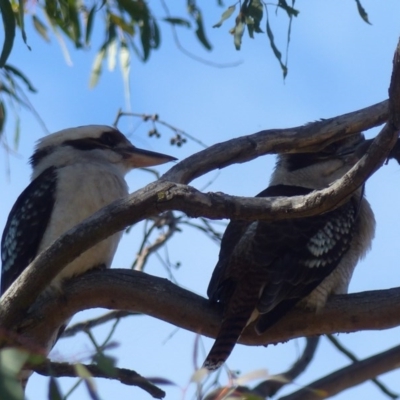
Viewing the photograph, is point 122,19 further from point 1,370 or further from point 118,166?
point 1,370

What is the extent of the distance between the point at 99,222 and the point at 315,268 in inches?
45.5

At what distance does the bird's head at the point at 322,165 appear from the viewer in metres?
4.19

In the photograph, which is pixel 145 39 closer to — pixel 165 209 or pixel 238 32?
pixel 238 32

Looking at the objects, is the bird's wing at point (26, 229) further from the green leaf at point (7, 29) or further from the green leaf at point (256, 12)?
the green leaf at point (256, 12)

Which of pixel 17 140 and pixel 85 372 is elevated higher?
pixel 17 140

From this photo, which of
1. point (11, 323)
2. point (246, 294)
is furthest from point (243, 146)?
point (11, 323)

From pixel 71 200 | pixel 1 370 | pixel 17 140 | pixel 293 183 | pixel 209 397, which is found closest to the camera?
pixel 1 370

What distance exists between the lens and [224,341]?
306 cm

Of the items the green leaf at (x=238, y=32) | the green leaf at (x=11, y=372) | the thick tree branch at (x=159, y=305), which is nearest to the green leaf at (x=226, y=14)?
the green leaf at (x=238, y=32)

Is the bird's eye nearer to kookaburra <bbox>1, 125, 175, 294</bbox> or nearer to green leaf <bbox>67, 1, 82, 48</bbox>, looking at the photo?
kookaburra <bbox>1, 125, 175, 294</bbox>

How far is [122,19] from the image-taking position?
13.2 ft

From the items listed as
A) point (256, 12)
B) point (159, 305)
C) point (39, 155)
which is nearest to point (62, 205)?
point (39, 155)

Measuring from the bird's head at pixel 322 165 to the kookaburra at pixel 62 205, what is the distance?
24.0 inches

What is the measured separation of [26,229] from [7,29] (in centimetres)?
79
